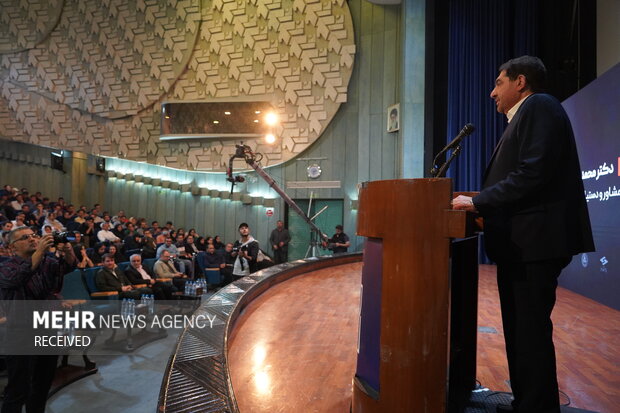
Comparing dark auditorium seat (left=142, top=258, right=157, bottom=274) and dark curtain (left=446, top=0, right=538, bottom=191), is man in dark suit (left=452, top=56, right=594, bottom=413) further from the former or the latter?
dark curtain (left=446, top=0, right=538, bottom=191)

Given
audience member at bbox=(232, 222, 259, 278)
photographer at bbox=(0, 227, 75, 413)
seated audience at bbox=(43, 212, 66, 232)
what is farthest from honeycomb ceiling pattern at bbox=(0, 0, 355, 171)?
photographer at bbox=(0, 227, 75, 413)

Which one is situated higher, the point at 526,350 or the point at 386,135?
the point at 386,135

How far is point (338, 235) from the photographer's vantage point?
344 inches

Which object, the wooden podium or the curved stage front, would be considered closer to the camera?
the wooden podium

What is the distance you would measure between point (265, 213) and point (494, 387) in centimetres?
896

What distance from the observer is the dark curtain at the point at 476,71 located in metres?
7.62

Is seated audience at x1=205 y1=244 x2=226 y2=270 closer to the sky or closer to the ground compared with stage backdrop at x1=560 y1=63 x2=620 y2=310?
closer to the ground

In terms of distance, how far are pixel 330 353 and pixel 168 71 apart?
36.1 feet

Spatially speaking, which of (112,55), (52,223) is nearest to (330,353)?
(52,223)

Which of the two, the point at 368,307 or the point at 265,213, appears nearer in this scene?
the point at 368,307

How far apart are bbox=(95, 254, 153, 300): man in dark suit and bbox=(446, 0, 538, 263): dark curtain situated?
5986mm

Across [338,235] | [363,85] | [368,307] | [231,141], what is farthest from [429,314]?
[231,141]

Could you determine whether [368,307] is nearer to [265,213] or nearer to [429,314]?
[429,314]

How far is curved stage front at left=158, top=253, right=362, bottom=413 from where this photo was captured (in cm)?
144
